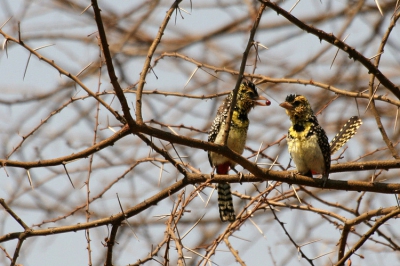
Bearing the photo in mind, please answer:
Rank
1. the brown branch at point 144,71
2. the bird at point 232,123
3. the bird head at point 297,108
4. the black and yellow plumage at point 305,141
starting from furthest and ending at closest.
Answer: the bird at point 232,123 < the bird head at point 297,108 < the black and yellow plumage at point 305,141 < the brown branch at point 144,71

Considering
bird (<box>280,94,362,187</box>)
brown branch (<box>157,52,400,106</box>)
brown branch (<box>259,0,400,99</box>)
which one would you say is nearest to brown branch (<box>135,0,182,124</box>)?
brown branch (<box>259,0,400,99</box>)

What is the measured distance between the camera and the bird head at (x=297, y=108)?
5.43 meters

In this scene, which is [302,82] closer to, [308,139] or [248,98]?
[308,139]

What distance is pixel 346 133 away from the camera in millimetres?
5574

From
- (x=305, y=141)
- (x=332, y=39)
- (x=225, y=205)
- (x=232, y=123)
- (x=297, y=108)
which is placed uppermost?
(x=232, y=123)

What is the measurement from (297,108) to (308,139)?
12.9 inches

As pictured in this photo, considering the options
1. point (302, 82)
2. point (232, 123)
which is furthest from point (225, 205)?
point (302, 82)

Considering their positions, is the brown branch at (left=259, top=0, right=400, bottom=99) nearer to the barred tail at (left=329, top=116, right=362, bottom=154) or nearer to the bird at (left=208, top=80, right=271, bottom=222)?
the barred tail at (left=329, top=116, right=362, bottom=154)

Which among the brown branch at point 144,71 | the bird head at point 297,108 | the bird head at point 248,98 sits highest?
the bird head at point 248,98

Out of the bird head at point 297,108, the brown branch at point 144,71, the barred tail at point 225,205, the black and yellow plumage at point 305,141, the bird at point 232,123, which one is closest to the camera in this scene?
the brown branch at point 144,71

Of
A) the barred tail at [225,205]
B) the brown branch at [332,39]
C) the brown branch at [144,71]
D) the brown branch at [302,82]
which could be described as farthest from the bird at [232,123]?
the brown branch at [144,71]

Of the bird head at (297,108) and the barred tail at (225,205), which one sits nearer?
the bird head at (297,108)

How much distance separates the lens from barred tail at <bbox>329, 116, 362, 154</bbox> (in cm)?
552

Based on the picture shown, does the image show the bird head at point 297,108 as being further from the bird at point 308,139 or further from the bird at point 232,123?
the bird at point 232,123
